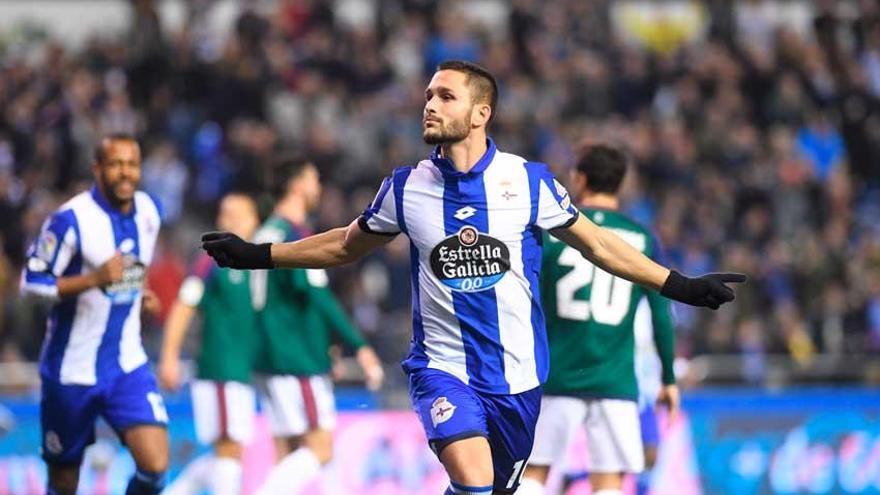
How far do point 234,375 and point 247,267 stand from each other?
396 cm

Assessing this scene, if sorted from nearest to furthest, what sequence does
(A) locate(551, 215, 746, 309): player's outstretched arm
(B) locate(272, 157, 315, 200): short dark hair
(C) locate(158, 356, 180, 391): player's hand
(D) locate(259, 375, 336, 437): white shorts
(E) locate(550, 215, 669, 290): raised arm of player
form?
(A) locate(551, 215, 746, 309): player's outstretched arm < (E) locate(550, 215, 669, 290): raised arm of player < (C) locate(158, 356, 180, 391): player's hand < (D) locate(259, 375, 336, 437): white shorts < (B) locate(272, 157, 315, 200): short dark hair

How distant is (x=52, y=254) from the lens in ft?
30.7

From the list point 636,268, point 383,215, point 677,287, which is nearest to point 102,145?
point 383,215

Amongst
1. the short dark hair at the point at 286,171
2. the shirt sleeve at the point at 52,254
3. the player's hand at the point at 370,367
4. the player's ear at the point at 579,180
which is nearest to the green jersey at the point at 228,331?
the short dark hair at the point at 286,171

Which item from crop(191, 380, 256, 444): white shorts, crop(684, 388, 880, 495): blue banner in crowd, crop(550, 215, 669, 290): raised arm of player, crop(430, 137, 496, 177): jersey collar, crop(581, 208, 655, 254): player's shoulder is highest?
crop(430, 137, 496, 177): jersey collar

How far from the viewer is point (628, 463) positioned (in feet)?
31.5

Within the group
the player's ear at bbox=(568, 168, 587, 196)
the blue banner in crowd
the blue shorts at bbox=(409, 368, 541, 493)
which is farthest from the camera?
the blue banner in crowd

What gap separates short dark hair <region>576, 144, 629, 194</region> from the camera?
377 inches

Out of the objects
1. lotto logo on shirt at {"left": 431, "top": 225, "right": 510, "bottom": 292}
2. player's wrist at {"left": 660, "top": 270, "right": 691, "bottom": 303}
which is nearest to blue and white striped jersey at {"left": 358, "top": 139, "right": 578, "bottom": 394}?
lotto logo on shirt at {"left": 431, "top": 225, "right": 510, "bottom": 292}

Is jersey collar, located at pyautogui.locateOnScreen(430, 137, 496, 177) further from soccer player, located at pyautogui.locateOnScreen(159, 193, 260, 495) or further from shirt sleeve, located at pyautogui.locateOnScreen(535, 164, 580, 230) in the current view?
soccer player, located at pyautogui.locateOnScreen(159, 193, 260, 495)

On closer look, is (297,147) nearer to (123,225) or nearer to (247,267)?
(123,225)

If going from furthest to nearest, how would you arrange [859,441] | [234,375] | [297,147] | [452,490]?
[297,147] < [859,441] < [234,375] < [452,490]

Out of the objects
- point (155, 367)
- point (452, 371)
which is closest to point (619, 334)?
point (452, 371)

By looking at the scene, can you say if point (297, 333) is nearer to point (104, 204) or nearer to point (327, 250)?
point (104, 204)
